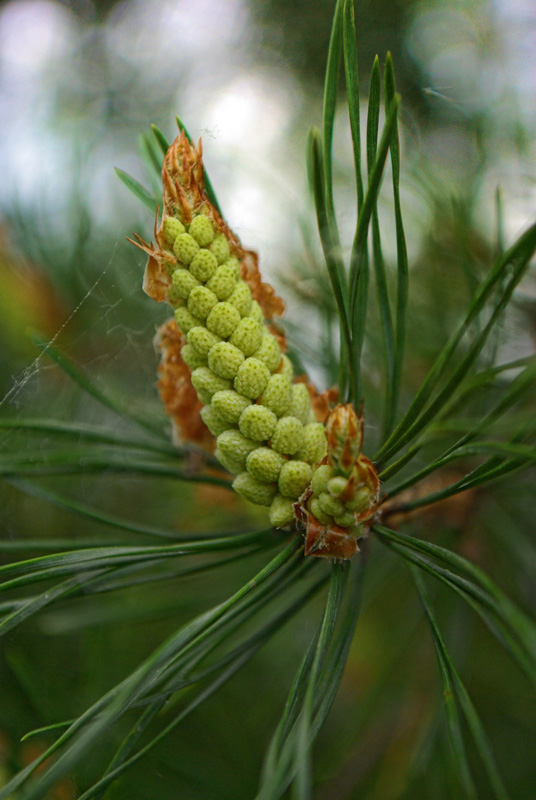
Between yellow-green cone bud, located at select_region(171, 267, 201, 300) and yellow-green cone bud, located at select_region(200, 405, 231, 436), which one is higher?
yellow-green cone bud, located at select_region(171, 267, 201, 300)

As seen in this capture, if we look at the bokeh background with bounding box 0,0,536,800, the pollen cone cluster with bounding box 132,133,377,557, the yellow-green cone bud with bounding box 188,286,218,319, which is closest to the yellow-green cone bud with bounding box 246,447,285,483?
the pollen cone cluster with bounding box 132,133,377,557

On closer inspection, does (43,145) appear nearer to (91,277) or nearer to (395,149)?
(91,277)

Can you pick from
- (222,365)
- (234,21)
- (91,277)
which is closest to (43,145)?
(91,277)

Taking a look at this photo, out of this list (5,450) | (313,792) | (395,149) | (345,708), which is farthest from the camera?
(345,708)

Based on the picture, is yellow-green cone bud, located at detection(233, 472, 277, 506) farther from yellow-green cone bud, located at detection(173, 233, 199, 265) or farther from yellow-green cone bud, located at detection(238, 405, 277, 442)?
yellow-green cone bud, located at detection(173, 233, 199, 265)

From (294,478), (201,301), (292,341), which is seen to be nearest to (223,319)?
(201,301)

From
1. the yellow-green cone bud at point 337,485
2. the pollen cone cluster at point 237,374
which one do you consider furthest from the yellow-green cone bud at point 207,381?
the yellow-green cone bud at point 337,485

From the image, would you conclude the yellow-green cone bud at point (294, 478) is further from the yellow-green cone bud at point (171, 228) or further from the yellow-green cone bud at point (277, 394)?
the yellow-green cone bud at point (171, 228)
